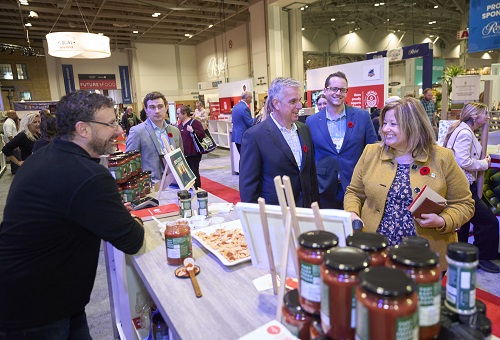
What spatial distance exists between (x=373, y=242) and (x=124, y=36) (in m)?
17.7

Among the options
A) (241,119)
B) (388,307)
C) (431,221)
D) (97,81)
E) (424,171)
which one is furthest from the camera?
(97,81)

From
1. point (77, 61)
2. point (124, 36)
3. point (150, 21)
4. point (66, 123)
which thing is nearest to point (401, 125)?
point (66, 123)

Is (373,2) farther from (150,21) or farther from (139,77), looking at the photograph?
(139,77)

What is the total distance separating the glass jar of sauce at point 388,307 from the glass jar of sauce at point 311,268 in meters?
0.15

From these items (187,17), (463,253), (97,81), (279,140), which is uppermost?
(187,17)

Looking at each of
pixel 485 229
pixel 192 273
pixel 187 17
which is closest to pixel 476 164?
pixel 485 229

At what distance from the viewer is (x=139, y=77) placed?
700 inches

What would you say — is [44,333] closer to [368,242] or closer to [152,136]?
[368,242]

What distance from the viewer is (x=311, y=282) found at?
83 cm

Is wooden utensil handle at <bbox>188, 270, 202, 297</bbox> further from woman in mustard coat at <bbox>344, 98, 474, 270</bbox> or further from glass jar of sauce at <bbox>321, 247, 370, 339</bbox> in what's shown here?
woman in mustard coat at <bbox>344, 98, 474, 270</bbox>

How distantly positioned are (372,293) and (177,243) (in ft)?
3.57

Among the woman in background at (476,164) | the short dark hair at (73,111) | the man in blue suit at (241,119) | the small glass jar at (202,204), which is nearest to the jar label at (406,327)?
the short dark hair at (73,111)

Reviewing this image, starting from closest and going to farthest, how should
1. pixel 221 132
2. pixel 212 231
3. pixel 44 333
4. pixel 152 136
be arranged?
1. pixel 44 333
2. pixel 212 231
3. pixel 152 136
4. pixel 221 132

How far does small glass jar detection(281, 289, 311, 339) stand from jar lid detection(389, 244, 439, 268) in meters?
0.26
